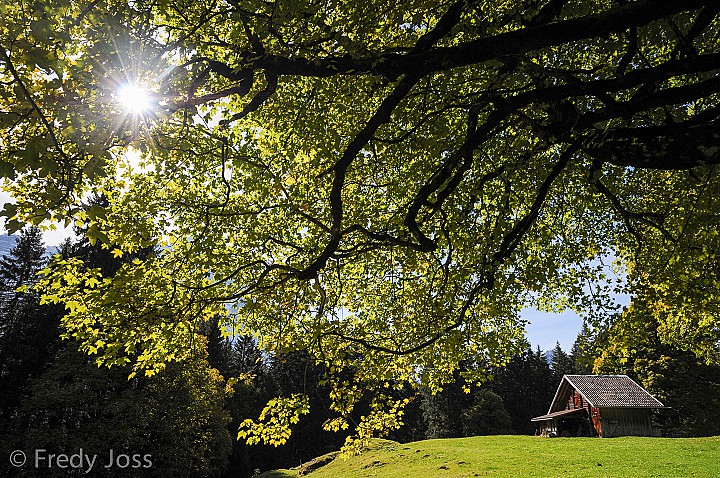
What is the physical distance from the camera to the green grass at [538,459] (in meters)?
19.7

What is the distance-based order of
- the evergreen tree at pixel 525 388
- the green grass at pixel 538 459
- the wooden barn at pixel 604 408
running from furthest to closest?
the evergreen tree at pixel 525 388 → the wooden barn at pixel 604 408 → the green grass at pixel 538 459

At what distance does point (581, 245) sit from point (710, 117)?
574 centimetres

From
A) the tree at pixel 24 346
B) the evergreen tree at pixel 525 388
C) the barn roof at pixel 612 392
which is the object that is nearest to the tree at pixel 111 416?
the tree at pixel 24 346

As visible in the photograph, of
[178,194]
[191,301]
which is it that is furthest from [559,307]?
[178,194]

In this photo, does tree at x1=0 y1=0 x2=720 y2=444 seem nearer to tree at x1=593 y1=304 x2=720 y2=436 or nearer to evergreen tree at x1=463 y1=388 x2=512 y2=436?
tree at x1=593 y1=304 x2=720 y2=436

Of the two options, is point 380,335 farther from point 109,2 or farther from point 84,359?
point 84,359

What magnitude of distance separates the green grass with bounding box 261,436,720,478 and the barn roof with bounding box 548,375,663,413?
38.2 ft

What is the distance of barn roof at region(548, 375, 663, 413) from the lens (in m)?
40.6

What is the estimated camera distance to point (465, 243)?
34.3 feet

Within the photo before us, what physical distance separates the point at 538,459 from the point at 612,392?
80.3ft

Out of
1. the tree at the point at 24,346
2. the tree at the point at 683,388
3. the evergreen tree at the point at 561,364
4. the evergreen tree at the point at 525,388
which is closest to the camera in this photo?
the tree at the point at 24,346

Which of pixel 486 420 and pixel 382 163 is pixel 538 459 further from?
pixel 486 420

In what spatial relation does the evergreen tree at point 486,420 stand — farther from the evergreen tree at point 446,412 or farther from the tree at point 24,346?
the tree at point 24,346

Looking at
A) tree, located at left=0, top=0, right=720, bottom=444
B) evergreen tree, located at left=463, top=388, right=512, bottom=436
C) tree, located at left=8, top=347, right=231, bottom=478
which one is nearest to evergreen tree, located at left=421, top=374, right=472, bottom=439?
evergreen tree, located at left=463, top=388, right=512, bottom=436
